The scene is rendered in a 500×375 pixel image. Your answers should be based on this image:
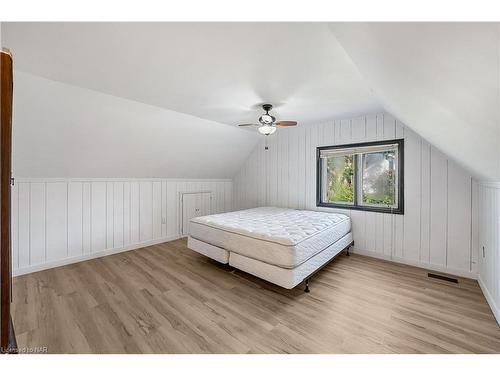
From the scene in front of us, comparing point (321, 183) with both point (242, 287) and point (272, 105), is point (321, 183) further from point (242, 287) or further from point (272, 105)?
point (242, 287)

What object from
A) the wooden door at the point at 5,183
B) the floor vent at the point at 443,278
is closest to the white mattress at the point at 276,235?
the floor vent at the point at 443,278

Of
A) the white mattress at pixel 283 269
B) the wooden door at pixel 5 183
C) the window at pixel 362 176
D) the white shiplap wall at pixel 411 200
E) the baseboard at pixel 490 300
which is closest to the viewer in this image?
the wooden door at pixel 5 183

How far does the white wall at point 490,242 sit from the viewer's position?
1.85 metres

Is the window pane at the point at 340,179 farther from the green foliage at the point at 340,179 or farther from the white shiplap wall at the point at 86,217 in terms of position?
the white shiplap wall at the point at 86,217

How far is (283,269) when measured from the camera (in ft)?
6.86

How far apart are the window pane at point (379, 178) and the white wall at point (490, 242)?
93 centimetres

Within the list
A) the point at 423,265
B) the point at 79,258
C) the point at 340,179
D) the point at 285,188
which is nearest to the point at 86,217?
the point at 79,258

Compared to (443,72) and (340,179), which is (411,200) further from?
(443,72)

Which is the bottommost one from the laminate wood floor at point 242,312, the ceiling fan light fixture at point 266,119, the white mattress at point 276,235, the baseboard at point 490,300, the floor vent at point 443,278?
the laminate wood floor at point 242,312

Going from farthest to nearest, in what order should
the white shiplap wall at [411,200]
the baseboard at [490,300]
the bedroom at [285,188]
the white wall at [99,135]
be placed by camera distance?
the white shiplap wall at [411,200]
the white wall at [99,135]
the baseboard at [490,300]
the bedroom at [285,188]

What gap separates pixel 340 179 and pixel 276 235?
209 centimetres

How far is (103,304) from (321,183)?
11.7 ft
